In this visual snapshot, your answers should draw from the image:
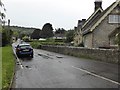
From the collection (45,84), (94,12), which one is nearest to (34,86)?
(45,84)

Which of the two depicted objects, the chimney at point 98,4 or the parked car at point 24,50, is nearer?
the parked car at point 24,50

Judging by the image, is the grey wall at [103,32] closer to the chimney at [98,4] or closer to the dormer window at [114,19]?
the dormer window at [114,19]

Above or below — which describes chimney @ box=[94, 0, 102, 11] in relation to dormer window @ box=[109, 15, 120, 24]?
above

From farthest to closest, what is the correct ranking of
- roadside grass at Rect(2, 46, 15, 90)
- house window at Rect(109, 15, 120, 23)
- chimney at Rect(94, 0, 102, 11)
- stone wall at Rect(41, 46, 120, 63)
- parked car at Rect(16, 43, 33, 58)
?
chimney at Rect(94, 0, 102, 11) → house window at Rect(109, 15, 120, 23) → parked car at Rect(16, 43, 33, 58) → stone wall at Rect(41, 46, 120, 63) → roadside grass at Rect(2, 46, 15, 90)

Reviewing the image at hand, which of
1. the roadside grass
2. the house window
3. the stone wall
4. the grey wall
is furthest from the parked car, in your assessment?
the house window

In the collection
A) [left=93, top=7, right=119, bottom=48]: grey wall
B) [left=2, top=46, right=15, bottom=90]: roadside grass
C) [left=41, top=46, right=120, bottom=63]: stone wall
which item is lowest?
[left=2, top=46, right=15, bottom=90]: roadside grass

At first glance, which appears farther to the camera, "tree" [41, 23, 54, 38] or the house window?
"tree" [41, 23, 54, 38]

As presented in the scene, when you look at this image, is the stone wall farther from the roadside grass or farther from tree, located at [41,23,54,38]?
tree, located at [41,23,54,38]

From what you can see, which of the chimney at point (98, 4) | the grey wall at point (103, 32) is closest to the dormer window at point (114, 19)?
the grey wall at point (103, 32)

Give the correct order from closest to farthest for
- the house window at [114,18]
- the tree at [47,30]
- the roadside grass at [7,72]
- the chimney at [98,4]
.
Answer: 1. the roadside grass at [7,72]
2. the house window at [114,18]
3. the chimney at [98,4]
4. the tree at [47,30]

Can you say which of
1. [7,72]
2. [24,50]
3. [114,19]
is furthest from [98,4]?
[7,72]

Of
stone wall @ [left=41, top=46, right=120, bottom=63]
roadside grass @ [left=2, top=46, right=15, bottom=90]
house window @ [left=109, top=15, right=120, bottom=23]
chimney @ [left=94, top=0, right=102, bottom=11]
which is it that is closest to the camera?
roadside grass @ [left=2, top=46, right=15, bottom=90]

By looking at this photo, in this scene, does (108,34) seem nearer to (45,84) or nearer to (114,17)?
(114,17)

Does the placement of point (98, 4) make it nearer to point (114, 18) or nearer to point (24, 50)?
point (114, 18)
